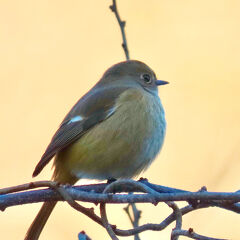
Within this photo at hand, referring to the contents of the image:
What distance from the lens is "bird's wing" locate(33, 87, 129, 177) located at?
367 cm

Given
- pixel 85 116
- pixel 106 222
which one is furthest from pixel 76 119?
pixel 106 222

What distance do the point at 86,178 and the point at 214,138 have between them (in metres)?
1.57

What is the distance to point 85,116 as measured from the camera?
12.7ft

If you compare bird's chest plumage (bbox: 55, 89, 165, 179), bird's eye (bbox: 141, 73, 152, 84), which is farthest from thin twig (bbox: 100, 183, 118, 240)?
bird's eye (bbox: 141, 73, 152, 84)

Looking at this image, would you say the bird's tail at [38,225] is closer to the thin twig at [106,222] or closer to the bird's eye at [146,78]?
the thin twig at [106,222]

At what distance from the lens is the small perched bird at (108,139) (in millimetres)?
3668

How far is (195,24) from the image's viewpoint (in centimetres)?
589

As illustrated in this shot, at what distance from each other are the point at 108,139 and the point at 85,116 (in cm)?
26

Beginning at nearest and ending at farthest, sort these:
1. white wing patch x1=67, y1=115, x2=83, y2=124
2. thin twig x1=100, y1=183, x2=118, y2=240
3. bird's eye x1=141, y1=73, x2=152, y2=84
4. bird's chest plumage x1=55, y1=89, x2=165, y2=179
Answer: thin twig x1=100, y1=183, x2=118, y2=240 → bird's chest plumage x1=55, y1=89, x2=165, y2=179 → white wing patch x1=67, y1=115, x2=83, y2=124 → bird's eye x1=141, y1=73, x2=152, y2=84

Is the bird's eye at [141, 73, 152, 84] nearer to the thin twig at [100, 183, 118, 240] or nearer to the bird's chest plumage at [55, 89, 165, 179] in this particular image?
the bird's chest plumage at [55, 89, 165, 179]

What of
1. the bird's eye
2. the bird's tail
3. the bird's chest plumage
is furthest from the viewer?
the bird's eye

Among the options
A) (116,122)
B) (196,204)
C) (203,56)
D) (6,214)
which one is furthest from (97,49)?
(196,204)

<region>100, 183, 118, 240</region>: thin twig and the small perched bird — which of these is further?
the small perched bird

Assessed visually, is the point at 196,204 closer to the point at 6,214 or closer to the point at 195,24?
the point at 6,214
